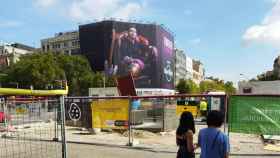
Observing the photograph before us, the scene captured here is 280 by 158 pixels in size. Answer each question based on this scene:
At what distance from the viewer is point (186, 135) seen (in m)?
7.03

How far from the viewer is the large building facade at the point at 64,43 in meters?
135

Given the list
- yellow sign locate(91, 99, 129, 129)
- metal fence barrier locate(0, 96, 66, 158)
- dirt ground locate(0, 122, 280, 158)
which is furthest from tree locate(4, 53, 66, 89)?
metal fence barrier locate(0, 96, 66, 158)

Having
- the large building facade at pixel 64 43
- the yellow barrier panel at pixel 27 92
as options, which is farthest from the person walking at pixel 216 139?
the large building facade at pixel 64 43

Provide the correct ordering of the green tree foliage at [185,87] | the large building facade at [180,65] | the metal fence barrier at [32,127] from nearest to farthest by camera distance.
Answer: the metal fence barrier at [32,127], the green tree foliage at [185,87], the large building facade at [180,65]

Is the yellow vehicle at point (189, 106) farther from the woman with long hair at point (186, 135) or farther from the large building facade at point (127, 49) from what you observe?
the large building facade at point (127, 49)

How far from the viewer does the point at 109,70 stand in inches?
4203

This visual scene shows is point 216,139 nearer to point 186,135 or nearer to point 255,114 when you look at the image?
point 186,135

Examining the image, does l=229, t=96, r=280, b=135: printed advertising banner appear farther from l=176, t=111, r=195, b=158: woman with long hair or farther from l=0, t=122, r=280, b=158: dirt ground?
l=176, t=111, r=195, b=158: woman with long hair

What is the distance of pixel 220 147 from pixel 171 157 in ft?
20.3

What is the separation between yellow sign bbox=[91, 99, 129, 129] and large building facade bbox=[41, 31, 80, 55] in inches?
4602

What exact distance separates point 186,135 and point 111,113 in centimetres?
777

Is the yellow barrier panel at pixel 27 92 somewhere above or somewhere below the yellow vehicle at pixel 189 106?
above

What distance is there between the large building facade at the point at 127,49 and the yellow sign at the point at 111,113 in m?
90.6

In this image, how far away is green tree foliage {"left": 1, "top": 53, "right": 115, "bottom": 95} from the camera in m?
80.5
